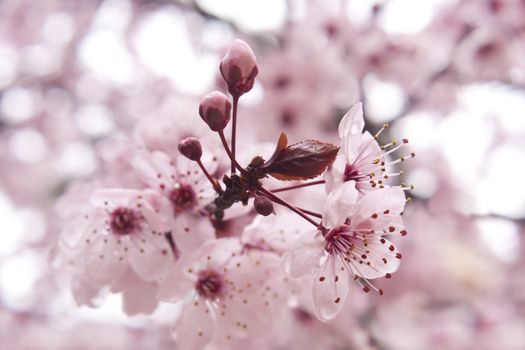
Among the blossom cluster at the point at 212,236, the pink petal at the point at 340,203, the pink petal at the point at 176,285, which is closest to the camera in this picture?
the pink petal at the point at 340,203

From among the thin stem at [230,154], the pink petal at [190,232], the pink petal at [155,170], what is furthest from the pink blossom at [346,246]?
the pink petal at [155,170]

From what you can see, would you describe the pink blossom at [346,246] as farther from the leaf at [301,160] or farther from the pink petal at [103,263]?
the pink petal at [103,263]

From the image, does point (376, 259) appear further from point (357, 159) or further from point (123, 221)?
point (123, 221)

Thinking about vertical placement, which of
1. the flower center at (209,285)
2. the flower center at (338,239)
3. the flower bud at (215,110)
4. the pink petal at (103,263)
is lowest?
the pink petal at (103,263)

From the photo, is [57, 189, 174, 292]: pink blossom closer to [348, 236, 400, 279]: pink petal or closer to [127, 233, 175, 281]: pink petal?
[127, 233, 175, 281]: pink petal

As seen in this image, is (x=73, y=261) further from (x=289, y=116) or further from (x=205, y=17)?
(x=205, y=17)
